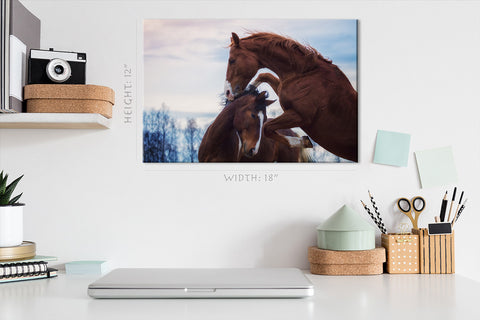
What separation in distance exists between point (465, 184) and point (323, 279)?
Result: 567mm

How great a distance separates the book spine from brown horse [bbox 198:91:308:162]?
1.80 ft

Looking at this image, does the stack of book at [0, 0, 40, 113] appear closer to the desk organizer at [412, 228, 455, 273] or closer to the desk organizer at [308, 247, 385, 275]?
the desk organizer at [308, 247, 385, 275]

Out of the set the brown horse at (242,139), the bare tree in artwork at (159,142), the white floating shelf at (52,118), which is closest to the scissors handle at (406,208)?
the brown horse at (242,139)

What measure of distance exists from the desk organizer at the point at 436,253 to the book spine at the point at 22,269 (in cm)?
108

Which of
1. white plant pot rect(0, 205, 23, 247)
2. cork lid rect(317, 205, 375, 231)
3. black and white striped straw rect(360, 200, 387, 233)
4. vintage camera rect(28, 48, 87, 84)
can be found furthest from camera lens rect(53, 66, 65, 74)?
black and white striped straw rect(360, 200, 387, 233)

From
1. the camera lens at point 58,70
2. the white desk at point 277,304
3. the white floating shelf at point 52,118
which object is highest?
the camera lens at point 58,70

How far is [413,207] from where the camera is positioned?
5.13 feet

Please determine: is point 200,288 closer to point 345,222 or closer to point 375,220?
point 345,222

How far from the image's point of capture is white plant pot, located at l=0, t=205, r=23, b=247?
4.52 feet

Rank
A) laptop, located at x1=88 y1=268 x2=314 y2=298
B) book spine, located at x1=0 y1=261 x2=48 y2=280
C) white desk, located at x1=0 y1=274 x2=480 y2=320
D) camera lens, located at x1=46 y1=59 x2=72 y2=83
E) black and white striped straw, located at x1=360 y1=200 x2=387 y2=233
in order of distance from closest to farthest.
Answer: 1. white desk, located at x1=0 y1=274 x2=480 y2=320
2. laptop, located at x1=88 y1=268 x2=314 y2=298
3. book spine, located at x1=0 y1=261 x2=48 y2=280
4. camera lens, located at x1=46 y1=59 x2=72 y2=83
5. black and white striped straw, located at x1=360 y1=200 x2=387 y2=233

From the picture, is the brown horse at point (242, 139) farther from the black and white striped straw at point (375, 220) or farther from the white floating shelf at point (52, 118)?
the white floating shelf at point (52, 118)

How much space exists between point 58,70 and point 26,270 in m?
0.56

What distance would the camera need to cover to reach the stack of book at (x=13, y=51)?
1361 millimetres

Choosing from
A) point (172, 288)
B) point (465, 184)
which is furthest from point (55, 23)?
point (465, 184)
